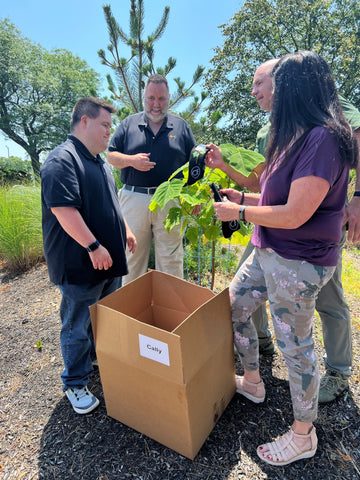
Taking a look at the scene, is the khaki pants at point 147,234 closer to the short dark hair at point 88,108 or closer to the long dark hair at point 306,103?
the short dark hair at point 88,108

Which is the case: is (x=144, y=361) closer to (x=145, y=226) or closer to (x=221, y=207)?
(x=221, y=207)

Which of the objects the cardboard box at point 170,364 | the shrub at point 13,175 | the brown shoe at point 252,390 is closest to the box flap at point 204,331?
the cardboard box at point 170,364

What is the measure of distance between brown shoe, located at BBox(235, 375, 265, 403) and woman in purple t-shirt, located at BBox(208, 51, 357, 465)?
0.25m

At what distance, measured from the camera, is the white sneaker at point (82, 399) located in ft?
5.04

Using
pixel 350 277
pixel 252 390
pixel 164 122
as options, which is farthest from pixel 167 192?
pixel 350 277

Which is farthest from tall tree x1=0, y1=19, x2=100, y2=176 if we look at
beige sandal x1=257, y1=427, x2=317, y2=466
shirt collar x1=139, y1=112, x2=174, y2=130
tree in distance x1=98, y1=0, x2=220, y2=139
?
beige sandal x1=257, y1=427, x2=317, y2=466

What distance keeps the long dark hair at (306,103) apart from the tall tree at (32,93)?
2330 cm

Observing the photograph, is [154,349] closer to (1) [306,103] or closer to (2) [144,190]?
(1) [306,103]

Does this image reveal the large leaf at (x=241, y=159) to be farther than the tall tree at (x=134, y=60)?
No

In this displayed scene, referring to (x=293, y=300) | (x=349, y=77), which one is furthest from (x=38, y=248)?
(x=349, y=77)

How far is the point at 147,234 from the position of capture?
2.38m

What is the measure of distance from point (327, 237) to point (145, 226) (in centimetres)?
151

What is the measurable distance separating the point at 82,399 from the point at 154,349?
2.52 feet

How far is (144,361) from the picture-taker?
1155 millimetres
